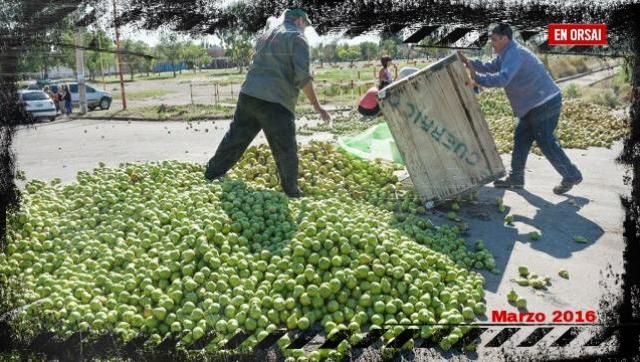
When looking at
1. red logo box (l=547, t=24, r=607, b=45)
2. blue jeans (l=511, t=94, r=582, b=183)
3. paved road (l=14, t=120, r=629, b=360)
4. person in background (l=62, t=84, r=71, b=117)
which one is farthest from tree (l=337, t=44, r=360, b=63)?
person in background (l=62, t=84, r=71, b=117)

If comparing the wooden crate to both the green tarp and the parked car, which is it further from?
the parked car

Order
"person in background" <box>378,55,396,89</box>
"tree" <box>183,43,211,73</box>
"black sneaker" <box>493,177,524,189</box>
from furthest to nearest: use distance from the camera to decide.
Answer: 1. "person in background" <box>378,55,396,89</box>
2. "black sneaker" <box>493,177,524,189</box>
3. "tree" <box>183,43,211,73</box>

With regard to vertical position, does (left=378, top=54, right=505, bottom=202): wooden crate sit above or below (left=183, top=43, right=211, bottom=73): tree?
below

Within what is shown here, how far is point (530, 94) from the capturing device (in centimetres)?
734

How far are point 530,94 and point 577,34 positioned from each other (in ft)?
7.07

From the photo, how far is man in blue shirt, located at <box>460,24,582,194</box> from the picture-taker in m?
7.13

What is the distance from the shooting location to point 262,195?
568 centimetres

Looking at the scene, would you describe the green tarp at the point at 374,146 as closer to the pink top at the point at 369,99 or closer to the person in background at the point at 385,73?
the pink top at the point at 369,99

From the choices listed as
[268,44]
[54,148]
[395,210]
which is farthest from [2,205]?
[54,148]

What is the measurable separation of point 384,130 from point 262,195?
325 centimetres

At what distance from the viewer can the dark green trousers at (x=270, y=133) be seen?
6285 millimetres

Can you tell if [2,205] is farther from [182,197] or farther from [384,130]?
[384,130]

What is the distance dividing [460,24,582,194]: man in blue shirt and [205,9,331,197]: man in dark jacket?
7.74ft

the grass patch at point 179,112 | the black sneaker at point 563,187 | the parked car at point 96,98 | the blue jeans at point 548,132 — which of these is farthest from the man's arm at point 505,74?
the parked car at point 96,98
